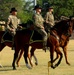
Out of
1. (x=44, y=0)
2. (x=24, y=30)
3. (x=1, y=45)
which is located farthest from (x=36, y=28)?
(x=44, y=0)

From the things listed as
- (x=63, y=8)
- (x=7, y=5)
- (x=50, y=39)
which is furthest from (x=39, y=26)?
(x=7, y=5)

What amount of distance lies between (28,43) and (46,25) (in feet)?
3.97

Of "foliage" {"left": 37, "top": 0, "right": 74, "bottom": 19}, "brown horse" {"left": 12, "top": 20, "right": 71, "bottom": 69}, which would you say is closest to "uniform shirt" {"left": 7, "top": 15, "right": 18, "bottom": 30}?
"brown horse" {"left": 12, "top": 20, "right": 71, "bottom": 69}

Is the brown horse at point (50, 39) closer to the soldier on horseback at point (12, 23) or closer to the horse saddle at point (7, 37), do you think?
the soldier on horseback at point (12, 23)

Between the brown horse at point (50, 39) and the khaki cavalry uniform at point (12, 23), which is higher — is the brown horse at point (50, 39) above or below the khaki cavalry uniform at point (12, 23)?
below

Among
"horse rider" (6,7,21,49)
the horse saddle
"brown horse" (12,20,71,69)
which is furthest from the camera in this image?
the horse saddle

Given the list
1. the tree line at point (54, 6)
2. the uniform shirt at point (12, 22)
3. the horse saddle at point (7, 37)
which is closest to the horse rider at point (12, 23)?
the uniform shirt at point (12, 22)

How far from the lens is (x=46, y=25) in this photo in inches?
645

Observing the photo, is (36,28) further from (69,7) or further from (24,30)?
(69,7)

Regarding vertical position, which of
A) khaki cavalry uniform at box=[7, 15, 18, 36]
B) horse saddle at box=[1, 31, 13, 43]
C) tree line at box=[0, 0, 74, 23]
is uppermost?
khaki cavalry uniform at box=[7, 15, 18, 36]

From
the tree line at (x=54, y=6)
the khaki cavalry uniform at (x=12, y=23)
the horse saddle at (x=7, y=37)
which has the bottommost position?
the tree line at (x=54, y=6)

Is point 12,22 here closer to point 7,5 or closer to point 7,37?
point 7,37

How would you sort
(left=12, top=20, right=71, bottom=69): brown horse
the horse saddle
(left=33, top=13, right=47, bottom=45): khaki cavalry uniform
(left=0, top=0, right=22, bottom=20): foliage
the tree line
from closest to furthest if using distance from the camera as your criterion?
(left=33, top=13, right=47, bottom=45): khaki cavalry uniform
(left=12, top=20, right=71, bottom=69): brown horse
the horse saddle
the tree line
(left=0, top=0, right=22, bottom=20): foliage

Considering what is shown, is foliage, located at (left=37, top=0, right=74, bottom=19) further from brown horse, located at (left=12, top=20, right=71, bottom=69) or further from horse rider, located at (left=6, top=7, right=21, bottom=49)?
brown horse, located at (left=12, top=20, right=71, bottom=69)
